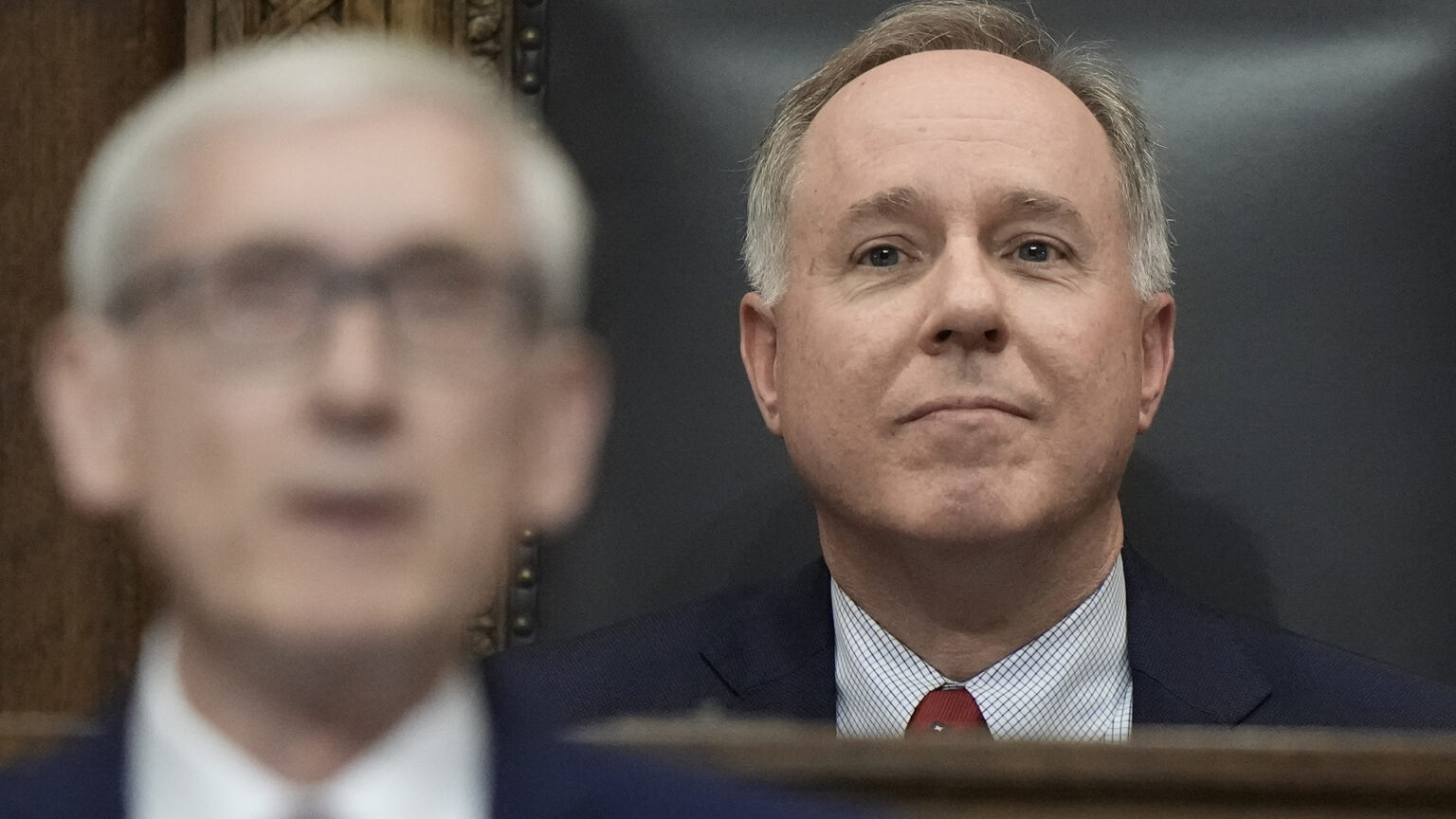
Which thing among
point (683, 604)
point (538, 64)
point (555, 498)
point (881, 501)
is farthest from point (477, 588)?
point (538, 64)

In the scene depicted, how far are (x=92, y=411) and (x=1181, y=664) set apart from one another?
2.57 feet

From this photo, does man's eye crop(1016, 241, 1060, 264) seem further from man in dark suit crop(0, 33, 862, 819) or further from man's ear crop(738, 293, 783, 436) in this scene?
man in dark suit crop(0, 33, 862, 819)

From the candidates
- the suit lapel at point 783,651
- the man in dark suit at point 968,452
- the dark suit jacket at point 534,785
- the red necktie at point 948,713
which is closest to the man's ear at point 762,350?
the man in dark suit at point 968,452

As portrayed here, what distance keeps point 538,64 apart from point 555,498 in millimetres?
934

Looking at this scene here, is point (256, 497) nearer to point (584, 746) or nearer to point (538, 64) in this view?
point (584, 746)

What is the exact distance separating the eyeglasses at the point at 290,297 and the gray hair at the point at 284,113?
21 millimetres

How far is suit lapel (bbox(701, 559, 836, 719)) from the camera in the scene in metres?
1.14

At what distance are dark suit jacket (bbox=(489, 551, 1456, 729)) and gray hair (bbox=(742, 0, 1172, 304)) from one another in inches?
8.1

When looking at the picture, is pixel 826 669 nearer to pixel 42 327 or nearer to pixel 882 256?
pixel 882 256

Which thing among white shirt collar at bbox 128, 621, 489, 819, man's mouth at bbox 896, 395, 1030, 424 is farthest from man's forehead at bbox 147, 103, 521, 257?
man's mouth at bbox 896, 395, 1030, 424

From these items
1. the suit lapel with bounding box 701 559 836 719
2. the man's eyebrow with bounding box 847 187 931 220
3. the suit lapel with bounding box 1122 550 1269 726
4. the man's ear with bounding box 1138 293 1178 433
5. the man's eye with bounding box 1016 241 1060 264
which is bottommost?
the suit lapel with bounding box 701 559 836 719

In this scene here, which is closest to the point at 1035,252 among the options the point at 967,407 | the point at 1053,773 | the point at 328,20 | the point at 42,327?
the point at 967,407

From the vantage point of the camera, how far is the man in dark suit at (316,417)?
478 mm

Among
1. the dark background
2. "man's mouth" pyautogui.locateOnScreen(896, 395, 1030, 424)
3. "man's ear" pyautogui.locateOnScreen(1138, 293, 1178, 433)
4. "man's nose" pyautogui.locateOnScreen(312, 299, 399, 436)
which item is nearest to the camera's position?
"man's nose" pyautogui.locateOnScreen(312, 299, 399, 436)
